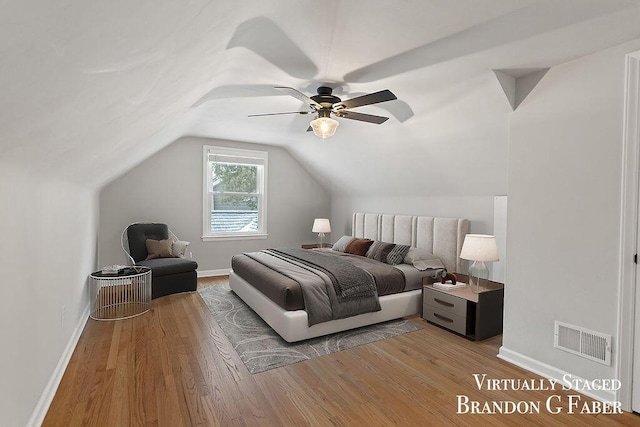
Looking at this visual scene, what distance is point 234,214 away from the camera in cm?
614

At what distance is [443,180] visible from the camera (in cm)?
421

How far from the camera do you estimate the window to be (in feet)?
19.1

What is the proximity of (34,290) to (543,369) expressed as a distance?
3614 millimetres

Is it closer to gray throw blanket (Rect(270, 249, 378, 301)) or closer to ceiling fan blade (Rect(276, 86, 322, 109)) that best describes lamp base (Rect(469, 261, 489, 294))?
gray throw blanket (Rect(270, 249, 378, 301))

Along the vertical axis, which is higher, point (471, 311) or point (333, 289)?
point (333, 289)

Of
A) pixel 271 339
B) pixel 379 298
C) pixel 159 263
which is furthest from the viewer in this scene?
pixel 159 263

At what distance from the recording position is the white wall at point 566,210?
2.18m

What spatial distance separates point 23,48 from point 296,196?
5.86 metres

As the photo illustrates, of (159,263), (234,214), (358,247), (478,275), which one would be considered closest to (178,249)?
(159,263)

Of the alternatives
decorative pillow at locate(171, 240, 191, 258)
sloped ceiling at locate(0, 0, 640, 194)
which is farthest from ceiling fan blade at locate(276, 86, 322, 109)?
decorative pillow at locate(171, 240, 191, 258)

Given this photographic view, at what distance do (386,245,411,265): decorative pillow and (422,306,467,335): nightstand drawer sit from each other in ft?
2.56

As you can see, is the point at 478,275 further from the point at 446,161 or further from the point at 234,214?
the point at 234,214

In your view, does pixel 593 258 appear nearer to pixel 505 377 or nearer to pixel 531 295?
pixel 531 295

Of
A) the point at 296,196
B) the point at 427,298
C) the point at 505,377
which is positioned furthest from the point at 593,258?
the point at 296,196
